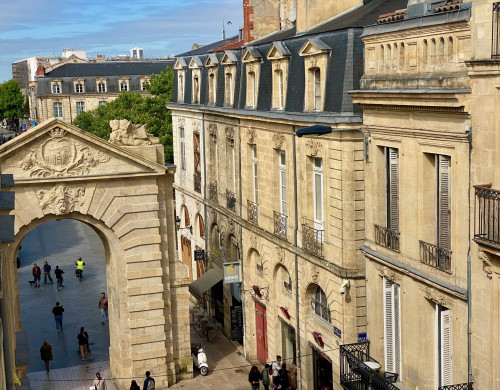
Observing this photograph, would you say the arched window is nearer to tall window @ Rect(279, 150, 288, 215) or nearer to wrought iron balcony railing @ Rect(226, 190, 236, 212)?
tall window @ Rect(279, 150, 288, 215)

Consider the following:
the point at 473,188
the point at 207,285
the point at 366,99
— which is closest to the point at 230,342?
the point at 207,285

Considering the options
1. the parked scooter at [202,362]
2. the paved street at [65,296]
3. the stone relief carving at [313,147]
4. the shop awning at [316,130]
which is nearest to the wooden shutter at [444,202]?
the shop awning at [316,130]

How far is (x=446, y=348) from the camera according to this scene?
661 inches

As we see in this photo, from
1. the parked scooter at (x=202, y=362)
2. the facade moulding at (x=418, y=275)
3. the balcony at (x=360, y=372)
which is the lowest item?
the parked scooter at (x=202, y=362)

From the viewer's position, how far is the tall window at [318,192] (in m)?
22.9

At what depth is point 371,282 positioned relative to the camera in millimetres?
19641

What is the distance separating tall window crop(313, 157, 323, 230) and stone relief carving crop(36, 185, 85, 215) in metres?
7.64

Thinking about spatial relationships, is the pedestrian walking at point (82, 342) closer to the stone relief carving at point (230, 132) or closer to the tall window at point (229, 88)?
the stone relief carving at point (230, 132)

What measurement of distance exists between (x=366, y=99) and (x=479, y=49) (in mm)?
4244

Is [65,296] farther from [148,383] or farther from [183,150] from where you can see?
[148,383]

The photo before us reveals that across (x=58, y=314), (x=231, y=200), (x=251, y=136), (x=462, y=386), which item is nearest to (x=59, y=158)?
(x=251, y=136)

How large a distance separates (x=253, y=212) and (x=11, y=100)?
108 m

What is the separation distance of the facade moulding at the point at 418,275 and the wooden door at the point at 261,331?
9190 mm

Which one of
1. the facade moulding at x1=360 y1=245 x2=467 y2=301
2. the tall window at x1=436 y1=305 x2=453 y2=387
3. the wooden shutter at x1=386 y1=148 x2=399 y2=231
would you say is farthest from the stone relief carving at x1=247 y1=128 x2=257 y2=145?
A: the tall window at x1=436 y1=305 x2=453 y2=387
